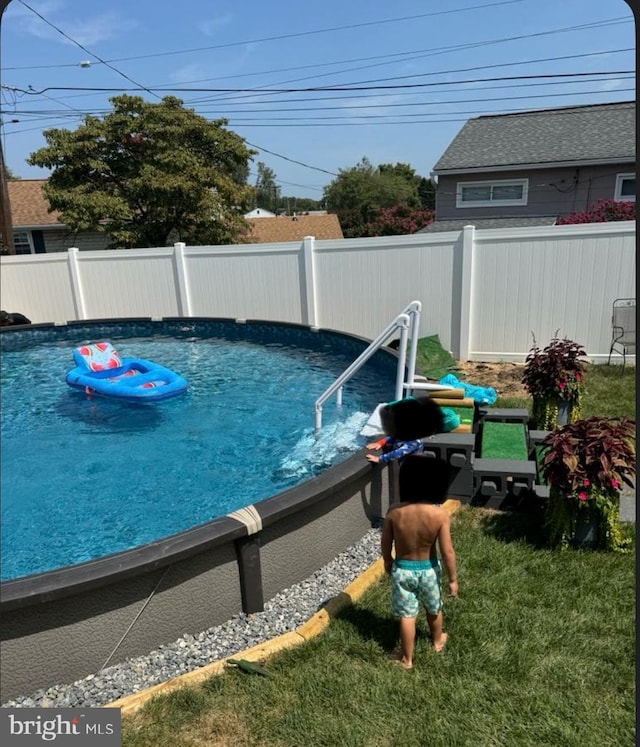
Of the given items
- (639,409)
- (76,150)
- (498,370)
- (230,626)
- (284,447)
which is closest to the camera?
(639,409)

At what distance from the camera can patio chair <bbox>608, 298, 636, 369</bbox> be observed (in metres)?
8.27

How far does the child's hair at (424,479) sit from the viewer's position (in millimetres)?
2730

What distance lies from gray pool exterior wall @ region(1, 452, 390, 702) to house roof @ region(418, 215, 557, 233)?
1547 cm

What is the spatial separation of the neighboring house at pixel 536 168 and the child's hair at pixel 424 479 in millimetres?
16152

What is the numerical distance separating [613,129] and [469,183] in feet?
16.1

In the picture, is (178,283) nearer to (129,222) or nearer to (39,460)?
(39,460)

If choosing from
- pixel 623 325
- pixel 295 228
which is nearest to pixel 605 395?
pixel 623 325

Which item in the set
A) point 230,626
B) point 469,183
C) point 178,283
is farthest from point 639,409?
point 469,183

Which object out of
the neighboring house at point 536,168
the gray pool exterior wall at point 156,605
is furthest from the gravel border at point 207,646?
the neighboring house at point 536,168

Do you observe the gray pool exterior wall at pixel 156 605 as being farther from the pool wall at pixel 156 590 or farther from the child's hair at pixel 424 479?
the child's hair at pixel 424 479

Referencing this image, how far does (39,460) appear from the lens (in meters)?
7.22

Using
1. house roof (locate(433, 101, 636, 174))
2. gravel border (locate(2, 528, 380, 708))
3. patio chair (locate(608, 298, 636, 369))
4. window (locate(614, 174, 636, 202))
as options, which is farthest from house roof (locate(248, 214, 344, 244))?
gravel border (locate(2, 528, 380, 708))

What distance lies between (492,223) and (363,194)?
38.0 m

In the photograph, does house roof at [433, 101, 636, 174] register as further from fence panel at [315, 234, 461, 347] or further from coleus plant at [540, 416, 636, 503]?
coleus plant at [540, 416, 636, 503]
